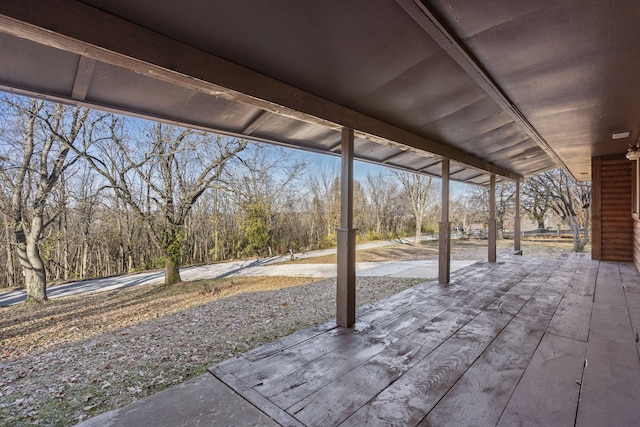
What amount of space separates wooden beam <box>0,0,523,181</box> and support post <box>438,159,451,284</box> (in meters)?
2.49

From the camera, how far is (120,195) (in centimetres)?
726

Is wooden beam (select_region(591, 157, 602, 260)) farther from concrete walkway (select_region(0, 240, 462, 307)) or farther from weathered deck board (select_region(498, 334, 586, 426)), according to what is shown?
weathered deck board (select_region(498, 334, 586, 426))

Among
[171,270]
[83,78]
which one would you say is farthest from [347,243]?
[171,270]

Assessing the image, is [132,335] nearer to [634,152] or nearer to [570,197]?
[634,152]

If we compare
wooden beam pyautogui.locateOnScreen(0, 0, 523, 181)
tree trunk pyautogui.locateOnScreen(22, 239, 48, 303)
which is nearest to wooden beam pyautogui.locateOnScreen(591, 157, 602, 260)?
wooden beam pyautogui.locateOnScreen(0, 0, 523, 181)

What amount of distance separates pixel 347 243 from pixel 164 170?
6585 mm

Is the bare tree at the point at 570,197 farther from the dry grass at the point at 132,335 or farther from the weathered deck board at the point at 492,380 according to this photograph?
the weathered deck board at the point at 492,380

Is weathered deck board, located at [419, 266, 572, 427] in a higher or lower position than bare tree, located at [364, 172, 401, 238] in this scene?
lower

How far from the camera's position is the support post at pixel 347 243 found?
263 centimetres

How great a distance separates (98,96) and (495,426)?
9.43 ft

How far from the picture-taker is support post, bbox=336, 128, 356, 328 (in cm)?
263

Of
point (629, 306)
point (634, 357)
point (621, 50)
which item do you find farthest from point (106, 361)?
point (629, 306)

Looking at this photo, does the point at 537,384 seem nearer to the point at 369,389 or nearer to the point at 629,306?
the point at 369,389

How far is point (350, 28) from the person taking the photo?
61.2 inches
